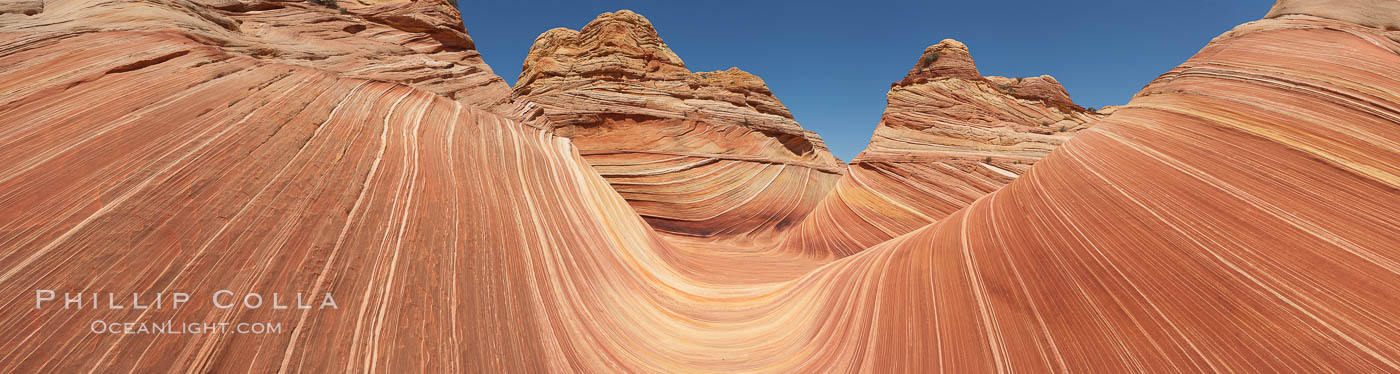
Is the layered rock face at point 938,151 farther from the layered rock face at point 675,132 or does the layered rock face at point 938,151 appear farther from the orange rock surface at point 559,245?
the orange rock surface at point 559,245

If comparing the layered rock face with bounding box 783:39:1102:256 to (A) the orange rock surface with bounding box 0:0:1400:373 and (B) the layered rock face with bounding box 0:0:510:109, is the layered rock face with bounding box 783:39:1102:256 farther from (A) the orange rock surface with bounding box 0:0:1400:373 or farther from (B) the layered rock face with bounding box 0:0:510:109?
(B) the layered rock face with bounding box 0:0:510:109

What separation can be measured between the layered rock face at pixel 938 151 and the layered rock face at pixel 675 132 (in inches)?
46.8

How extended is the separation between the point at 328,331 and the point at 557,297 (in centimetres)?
102

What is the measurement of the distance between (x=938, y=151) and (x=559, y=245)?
4999mm

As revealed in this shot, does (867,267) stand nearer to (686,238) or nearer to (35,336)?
(35,336)

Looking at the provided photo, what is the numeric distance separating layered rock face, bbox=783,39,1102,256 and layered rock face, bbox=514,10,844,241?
1.19 metres

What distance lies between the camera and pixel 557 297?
2.23m

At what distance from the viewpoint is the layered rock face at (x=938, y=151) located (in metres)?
4.79

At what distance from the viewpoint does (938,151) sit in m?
5.25

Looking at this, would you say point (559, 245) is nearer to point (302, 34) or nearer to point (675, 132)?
point (302, 34)

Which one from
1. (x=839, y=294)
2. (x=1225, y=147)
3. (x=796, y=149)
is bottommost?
(x=839, y=294)

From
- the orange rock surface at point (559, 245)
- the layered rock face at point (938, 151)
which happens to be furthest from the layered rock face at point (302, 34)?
the layered rock face at point (938, 151)

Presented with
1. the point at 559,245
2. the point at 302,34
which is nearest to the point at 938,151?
the point at 559,245

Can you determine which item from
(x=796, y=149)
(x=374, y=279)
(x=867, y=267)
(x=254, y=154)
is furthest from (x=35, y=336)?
(x=796, y=149)
